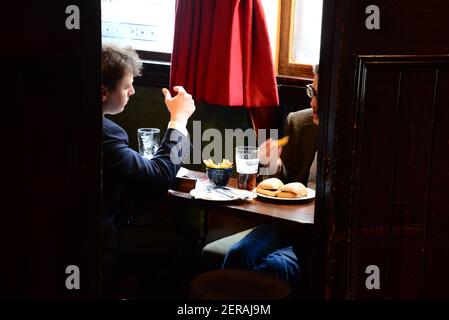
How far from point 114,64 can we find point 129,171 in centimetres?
58

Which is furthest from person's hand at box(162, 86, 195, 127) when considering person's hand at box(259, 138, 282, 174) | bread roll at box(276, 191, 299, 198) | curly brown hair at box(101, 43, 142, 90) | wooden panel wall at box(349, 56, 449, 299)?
wooden panel wall at box(349, 56, 449, 299)

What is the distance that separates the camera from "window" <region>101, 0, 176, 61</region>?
14.1 feet

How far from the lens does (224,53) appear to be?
3.75m

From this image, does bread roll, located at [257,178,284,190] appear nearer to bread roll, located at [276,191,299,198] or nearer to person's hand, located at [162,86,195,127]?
bread roll, located at [276,191,299,198]

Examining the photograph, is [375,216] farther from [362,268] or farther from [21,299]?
[21,299]

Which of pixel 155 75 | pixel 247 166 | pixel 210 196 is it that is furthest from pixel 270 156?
pixel 155 75

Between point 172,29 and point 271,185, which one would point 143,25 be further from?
point 271,185

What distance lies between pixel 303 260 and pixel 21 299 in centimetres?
126

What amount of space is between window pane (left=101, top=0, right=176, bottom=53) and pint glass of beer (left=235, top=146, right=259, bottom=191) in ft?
5.13

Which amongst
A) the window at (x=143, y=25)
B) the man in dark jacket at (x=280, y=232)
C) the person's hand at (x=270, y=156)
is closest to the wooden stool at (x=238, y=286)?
the man in dark jacket at (x=280, y=232)

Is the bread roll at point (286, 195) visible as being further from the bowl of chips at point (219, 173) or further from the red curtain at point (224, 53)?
the red curtain at point (224, 53)

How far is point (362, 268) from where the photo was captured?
2203mm

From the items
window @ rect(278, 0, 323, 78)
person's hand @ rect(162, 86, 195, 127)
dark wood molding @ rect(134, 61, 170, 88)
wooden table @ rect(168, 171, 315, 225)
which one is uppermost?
window @ rect(278, 0, 323, 78)
